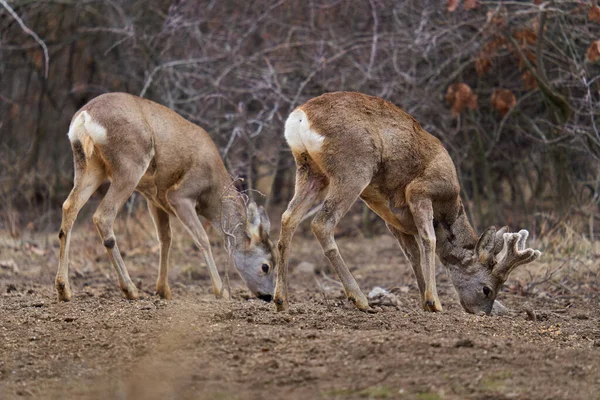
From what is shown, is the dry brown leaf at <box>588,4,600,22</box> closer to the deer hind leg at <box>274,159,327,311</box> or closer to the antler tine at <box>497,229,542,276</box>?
the antler tine at <box>497,229,542,276</box>

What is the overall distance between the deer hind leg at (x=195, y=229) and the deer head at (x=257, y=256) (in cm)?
61

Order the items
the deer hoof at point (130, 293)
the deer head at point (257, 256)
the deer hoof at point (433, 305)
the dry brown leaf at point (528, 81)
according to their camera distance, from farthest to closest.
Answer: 1. the dry brown leaf at point (528, 81)
2. the deer head at point (257, 256)
3. the deer hoof at point (130, 293)
4. the deer hoof at point (433, 305)

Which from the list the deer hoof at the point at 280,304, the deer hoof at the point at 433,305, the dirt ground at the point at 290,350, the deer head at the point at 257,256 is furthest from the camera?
the deer head at the point at 257,256

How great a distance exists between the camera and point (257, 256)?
10.0m

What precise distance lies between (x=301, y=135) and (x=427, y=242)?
1.47m

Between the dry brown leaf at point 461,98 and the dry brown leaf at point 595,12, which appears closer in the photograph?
the dry brown leaf at point 595,12

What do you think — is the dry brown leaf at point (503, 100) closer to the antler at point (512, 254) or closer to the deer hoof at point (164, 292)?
the antler at point (512, 254)

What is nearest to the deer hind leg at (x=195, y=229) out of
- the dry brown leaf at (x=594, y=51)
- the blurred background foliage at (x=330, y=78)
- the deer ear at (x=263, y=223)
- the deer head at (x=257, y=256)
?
the deer head at (x=257, y=256)

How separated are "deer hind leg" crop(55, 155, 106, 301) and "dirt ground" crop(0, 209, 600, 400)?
201mm

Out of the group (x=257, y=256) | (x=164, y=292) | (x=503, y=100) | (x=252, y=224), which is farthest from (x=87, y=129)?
(x=503, y=100)

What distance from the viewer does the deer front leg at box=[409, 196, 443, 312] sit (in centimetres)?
785

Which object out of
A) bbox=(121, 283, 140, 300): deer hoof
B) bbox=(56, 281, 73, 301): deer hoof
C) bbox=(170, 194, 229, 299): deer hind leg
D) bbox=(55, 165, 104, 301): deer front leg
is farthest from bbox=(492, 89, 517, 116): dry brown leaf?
bbox=(56, 281, 73, 301): deer hoof

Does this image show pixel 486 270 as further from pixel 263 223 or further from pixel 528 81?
pixel 528 81

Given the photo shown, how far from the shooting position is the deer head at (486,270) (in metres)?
8.19
